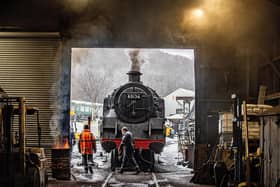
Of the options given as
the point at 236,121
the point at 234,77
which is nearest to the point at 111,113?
the point at 234,77

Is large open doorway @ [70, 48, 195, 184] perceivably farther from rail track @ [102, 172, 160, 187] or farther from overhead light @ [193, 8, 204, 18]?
overhead light @ [193, 8, 204, 18]

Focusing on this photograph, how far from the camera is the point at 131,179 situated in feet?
33.8

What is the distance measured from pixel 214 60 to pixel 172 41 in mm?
1394

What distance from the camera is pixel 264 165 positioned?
6.95 metres

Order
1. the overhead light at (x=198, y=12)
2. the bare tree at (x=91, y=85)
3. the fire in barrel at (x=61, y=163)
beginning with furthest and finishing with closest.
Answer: the bare tree at (x=91, y=85) < the overhead light at (x=198, y=12) < the fire in barrel at (x=61, y=163)

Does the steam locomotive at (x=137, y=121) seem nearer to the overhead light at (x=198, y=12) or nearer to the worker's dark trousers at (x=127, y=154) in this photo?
the worker's dark trousers at (x=127, y=154)

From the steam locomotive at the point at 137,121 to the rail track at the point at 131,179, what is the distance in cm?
107

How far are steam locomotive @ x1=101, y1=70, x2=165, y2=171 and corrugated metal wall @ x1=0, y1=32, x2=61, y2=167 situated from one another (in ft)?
7.90

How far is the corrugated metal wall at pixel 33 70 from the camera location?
11.2 metres

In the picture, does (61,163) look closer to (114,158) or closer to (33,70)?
(114,158)

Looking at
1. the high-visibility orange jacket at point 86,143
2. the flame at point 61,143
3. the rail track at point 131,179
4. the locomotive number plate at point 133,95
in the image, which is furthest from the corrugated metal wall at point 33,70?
the locomotive number plate at point 133,95

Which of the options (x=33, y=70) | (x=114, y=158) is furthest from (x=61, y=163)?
(x=33, y=70)

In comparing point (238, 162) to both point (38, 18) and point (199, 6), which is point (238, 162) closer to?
point (199, 6)

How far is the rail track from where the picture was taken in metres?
9.44
